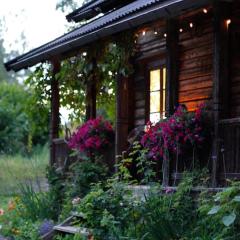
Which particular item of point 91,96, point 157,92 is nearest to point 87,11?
point 91,96

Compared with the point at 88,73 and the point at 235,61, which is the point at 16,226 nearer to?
the point at 88,73

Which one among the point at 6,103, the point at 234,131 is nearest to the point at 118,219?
the point at 234,131

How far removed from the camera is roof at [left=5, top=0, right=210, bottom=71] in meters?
7.79

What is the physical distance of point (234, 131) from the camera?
26.2 feet

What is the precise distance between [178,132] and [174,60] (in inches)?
51.9

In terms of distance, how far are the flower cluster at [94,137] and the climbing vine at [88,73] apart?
3.18 ft

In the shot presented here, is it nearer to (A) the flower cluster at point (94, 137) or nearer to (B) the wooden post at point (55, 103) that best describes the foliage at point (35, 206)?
(A) the flower cluster at point (94, 137)

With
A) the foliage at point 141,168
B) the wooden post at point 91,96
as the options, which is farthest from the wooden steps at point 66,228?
the wooden post at point 91,96

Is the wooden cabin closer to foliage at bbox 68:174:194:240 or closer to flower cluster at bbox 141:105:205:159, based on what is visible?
flower cluster at bbox 141:105:205:159

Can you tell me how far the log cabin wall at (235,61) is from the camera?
9469 millimetres

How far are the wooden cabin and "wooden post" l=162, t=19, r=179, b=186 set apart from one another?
0.01 m

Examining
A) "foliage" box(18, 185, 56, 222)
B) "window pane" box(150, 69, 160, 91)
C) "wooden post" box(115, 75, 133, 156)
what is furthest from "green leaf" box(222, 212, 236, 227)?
"window pane" box(150, 69, 160, 91)

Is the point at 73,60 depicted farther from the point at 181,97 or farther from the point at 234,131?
the point at 234,131

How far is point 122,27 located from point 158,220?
3195mm
